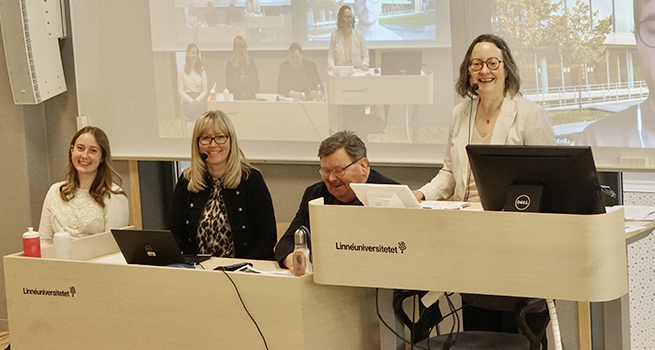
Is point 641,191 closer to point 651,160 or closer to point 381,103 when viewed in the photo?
point 651,160

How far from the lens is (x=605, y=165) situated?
358 centimetres

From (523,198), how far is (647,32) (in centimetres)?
168

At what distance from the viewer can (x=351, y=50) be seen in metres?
4.04

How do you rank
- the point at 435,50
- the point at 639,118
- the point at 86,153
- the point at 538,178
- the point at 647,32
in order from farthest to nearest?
the point at 435,50, the point at 86,153, the point at 639,118, the point at 647,32, the point at 538,178

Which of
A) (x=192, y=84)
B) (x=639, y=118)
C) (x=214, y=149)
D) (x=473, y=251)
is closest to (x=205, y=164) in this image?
(x=214, y=149)

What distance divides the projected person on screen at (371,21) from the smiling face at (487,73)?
1024mm

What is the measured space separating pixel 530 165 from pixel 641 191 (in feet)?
6.14

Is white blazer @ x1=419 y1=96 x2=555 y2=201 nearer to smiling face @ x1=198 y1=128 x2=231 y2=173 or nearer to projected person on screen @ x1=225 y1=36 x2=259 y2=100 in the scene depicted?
smiling face @ x1=198 y1=128 x2=231 y2=173

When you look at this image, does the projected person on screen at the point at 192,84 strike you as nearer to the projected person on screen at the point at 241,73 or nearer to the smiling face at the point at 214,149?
the projected person on screen at the point at 241,73

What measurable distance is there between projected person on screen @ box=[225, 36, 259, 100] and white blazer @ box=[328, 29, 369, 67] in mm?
506

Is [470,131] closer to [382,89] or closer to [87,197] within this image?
[382,89]

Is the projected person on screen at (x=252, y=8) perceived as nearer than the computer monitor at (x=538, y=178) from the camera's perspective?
No

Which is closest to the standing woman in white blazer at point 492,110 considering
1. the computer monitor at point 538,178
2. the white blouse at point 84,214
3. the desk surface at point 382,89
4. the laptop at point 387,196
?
the laptop at point 387,196

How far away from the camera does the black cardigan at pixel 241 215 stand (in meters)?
3.52
